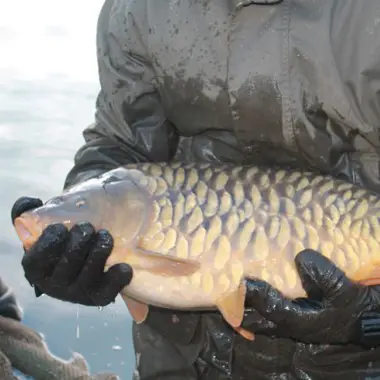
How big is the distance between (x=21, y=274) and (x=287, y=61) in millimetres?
1955

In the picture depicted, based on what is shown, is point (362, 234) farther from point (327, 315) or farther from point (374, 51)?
point (374, 51)

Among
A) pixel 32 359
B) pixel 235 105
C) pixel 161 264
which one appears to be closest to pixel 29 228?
pixel 161 264

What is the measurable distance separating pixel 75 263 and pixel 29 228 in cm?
12

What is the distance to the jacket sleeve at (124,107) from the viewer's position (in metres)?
1.84

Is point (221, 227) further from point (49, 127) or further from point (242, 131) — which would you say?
point (49, 127)

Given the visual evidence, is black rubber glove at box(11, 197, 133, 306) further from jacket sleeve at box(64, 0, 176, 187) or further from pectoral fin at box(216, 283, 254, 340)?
jacket sleeve at box(64, 0, 176, 187)

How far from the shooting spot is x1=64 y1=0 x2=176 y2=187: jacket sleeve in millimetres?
1837

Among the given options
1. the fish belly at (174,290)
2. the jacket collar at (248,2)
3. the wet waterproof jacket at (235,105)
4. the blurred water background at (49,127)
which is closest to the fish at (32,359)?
the blurred water background at (49,127)

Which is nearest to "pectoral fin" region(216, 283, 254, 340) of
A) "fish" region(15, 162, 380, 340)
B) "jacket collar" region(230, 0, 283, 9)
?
"fish" region(15, 162, 380, 340)

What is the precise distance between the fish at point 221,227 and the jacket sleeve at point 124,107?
293 mm

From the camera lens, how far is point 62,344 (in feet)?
8.91

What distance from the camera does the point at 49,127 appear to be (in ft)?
16.8

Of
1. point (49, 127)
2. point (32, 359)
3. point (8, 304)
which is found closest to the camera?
point (32, 359)

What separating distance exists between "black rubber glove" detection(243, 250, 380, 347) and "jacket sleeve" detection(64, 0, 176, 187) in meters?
0.49
